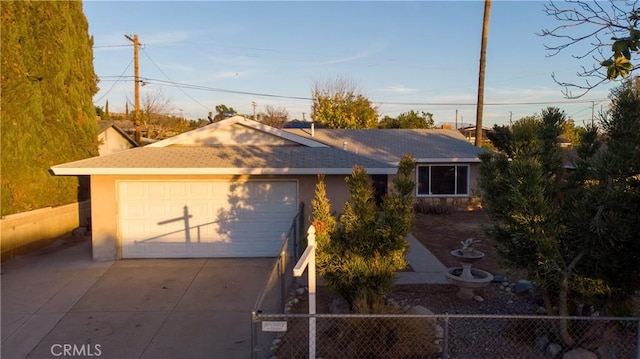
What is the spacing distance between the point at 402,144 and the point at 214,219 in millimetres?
13881

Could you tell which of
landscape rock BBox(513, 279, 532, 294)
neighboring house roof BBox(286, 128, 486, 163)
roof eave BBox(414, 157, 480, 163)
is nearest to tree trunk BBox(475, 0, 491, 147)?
neighboring house roof BBox(286, 128, 486, 163)

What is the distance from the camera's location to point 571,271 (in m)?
5.60

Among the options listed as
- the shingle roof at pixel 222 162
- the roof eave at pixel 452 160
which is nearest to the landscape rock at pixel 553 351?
the shingle roof at pixel 222 162

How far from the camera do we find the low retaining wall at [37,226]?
11312 mm

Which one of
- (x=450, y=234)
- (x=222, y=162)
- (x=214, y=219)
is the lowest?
(x=450, y=234)

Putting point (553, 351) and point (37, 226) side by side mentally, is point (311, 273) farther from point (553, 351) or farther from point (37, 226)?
point (37, 226)

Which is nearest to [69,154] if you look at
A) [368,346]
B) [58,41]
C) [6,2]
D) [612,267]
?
[58,41]

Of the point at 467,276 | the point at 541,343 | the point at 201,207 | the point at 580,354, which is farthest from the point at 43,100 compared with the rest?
the point at 580,354

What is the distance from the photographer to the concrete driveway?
6.33 meters

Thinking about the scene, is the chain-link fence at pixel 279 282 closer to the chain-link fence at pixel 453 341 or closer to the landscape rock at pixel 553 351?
the chain-link fence at pixel 453 341

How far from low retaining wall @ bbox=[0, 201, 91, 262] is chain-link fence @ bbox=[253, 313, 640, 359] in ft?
28.8

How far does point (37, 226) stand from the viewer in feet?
41.2

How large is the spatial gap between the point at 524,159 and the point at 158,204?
9.09 meters

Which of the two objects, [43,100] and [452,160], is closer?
[43,100]
